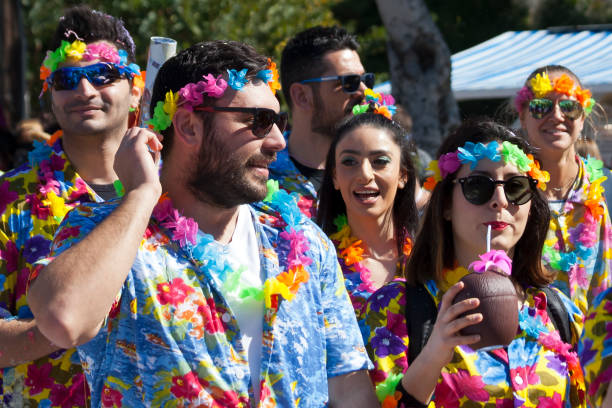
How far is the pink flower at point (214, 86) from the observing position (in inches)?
113

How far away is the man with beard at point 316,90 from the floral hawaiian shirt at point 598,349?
120 inches

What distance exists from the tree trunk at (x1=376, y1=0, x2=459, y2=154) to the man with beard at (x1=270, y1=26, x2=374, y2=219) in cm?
395

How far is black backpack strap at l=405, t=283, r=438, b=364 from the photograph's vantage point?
3.24 m

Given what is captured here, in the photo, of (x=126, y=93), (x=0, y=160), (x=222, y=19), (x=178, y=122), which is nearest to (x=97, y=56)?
(x=126, y=93)

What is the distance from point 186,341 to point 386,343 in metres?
0.93

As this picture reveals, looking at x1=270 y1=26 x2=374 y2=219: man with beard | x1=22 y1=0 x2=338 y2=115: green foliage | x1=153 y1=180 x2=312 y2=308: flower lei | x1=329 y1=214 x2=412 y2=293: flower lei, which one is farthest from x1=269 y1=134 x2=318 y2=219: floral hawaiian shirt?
x1=22 y1=0 x2=338 y2=115: green foliage

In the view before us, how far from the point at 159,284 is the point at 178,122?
0.60 meters

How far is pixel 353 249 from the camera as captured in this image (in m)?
4.65

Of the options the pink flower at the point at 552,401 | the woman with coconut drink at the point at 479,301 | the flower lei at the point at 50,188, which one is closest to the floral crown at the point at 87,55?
the flower lei at the point at 50,188

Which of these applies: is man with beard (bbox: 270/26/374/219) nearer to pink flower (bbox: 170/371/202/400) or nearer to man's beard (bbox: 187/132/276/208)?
man's beard (bbox: 187/132/276/208)

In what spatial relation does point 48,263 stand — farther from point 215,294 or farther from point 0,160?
point 0,160

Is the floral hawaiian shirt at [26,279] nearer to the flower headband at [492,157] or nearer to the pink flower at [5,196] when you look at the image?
the pink flower at [5,196]

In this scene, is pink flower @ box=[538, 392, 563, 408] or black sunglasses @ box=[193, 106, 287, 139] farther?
pink flower @ box=[538, 392, 563, 408]

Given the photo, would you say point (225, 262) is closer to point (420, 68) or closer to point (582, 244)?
point (582, 244)
